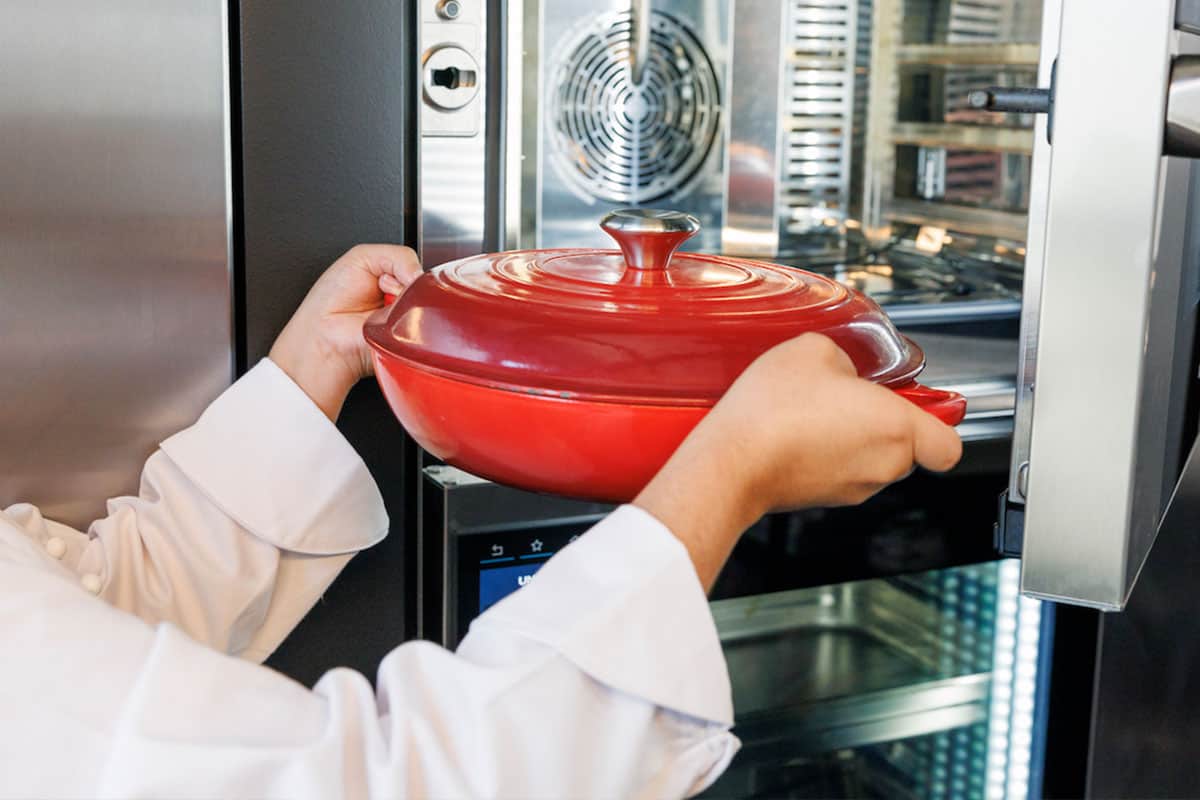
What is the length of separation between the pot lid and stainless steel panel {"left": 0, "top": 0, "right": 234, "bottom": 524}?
0.92 ft

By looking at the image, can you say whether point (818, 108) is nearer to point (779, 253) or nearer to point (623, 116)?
point (779, 253)

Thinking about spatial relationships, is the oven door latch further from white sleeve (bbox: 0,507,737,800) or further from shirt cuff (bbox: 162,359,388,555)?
shirt cuff (bbox: 162,359,388,555)

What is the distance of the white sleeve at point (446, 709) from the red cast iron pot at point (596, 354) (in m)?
0.06

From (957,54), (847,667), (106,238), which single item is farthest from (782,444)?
(957,54)

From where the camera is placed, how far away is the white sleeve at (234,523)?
39.6 inches

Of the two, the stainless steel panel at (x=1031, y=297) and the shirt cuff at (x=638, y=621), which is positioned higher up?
the stainless steel panel at (x=1031, y=297)

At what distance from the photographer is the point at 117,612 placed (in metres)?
0.74

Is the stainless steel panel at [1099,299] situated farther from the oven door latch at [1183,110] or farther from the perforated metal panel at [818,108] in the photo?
the perforated metal panel at [818,108]

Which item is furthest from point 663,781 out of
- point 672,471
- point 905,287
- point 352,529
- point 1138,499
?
point 905,287

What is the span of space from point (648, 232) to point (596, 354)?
136 millimetres

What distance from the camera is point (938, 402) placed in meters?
0.74

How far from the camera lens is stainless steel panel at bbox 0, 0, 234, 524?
999mm

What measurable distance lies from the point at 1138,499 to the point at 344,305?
0.67 meters

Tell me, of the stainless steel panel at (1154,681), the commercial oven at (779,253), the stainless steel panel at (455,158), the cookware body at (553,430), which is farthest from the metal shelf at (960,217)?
the cookware body at (553,430)
